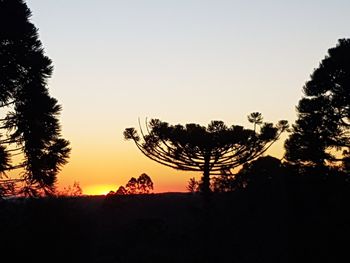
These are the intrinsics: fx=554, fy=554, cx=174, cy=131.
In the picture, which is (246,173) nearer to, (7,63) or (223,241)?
(223,241)

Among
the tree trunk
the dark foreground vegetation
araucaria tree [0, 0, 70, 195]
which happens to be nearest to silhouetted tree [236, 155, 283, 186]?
the dark foreground vegetation

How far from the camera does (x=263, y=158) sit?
26.5 metres

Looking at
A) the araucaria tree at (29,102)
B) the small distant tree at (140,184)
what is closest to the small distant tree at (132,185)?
the small distant tree at (140,184)

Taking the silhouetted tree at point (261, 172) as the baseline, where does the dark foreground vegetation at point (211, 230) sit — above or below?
below

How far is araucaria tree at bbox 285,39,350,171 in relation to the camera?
29.9 m

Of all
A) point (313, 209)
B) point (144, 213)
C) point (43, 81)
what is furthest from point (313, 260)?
point (144, 213)

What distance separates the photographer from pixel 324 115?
30688 millimetres

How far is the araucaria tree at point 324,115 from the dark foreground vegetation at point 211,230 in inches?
227

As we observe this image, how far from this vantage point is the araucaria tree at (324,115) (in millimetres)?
29859

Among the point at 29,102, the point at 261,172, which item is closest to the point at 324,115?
the point at 261,172

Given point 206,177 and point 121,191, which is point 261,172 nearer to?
point 206,177

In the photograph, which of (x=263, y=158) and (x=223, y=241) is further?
(x=263, y=158)

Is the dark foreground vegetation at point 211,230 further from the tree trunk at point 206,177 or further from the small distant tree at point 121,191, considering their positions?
the small distant tree at point 121,191

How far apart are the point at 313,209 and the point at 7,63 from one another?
1277cm
